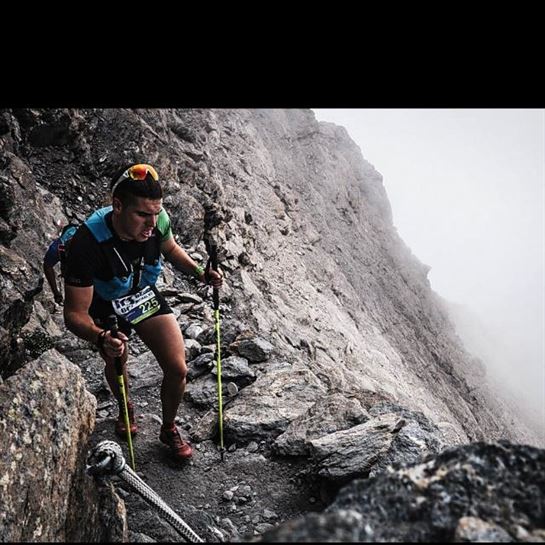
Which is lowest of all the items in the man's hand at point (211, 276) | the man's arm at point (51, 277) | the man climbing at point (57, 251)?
the man's hand at point (211, 276)

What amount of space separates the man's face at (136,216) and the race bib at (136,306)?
72cm

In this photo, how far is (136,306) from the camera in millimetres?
4875

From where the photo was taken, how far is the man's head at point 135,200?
4277 millimetres

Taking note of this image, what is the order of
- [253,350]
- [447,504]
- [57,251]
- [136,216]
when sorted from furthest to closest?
[253,350], [57,251], [136,216], [447,504]

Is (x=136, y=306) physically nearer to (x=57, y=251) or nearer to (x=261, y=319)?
(x=57, y=251)

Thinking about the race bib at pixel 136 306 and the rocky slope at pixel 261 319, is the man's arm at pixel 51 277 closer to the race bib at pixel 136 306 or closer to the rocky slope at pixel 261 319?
the rocky slope at pixel 261 319

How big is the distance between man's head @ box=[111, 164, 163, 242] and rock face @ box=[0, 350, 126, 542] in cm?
152

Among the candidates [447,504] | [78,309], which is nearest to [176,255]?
[78,309]

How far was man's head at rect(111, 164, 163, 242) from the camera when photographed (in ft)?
14.0

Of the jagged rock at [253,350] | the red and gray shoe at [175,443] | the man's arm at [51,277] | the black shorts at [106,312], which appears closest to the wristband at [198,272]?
the black shorts at [106,312]

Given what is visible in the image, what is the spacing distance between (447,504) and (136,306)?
12.3ft

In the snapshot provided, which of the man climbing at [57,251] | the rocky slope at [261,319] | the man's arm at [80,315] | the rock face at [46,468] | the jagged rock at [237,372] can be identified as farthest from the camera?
the jagged rock at [237,372]

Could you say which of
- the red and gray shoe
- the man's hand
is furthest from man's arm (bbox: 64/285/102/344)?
the red and gray shoe
